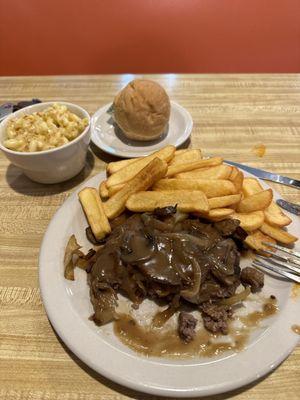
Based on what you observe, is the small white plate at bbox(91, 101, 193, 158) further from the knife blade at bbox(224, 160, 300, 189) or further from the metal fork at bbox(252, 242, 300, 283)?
the metal fork at bbox(252, 242, 300, 283)

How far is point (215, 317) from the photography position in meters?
1.46

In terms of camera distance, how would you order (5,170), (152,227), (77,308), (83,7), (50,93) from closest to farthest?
(77,308) → (152,227) → (5,170) → (50,93) → (83,7)

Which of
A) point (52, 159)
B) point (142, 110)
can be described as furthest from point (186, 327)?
point (142, 110)

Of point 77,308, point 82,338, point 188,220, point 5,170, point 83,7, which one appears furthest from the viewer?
point 83,7

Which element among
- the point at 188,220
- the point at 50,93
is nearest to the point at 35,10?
the point at 50,93

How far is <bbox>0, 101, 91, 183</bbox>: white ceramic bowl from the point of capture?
2.00 meters

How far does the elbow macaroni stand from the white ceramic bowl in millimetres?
48

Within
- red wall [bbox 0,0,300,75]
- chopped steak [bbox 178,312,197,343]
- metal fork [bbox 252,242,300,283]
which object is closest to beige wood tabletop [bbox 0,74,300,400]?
chopped steak [bbox 178,312,197,343]

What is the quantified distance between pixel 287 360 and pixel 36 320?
1080 mm

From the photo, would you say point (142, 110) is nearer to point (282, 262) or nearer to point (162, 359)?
point (282, 262)

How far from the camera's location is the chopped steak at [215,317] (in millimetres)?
1440

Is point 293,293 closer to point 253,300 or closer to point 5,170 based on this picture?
point 253,300

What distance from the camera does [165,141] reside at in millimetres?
2568

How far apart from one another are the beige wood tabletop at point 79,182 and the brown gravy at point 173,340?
16 centimetres
